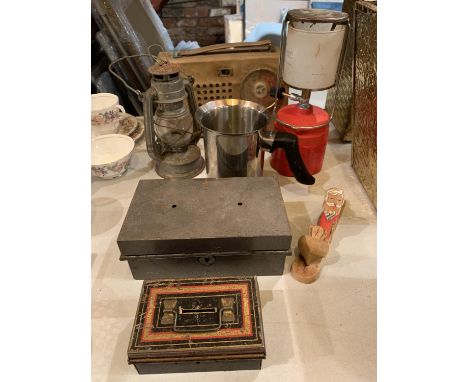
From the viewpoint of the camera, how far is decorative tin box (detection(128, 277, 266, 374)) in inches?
20.8

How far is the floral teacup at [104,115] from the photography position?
3.49 ft

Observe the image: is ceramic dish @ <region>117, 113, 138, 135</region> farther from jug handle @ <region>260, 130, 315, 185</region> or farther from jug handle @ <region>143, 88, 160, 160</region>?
jug handle @ <region>260, 130, 315, 185</region>

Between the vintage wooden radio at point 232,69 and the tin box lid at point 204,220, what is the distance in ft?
1.80

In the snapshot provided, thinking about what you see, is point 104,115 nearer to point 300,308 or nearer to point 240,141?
point 240,141

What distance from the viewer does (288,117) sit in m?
0.98

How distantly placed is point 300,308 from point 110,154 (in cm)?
72

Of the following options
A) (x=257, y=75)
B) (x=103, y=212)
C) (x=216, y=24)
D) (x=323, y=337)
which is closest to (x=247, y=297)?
(x=323, y=337)

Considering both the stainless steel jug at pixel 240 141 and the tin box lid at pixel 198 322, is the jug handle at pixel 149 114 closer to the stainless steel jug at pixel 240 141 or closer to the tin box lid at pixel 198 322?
the stainless steel jug at pixel 240 141

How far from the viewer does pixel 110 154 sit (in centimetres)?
106

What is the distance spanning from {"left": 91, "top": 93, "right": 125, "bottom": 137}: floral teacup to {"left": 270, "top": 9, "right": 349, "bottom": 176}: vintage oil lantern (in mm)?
517

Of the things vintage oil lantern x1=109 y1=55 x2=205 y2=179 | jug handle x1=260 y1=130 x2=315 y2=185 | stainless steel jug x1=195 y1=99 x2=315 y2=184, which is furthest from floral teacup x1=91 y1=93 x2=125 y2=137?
jug handle x1=260 y1=130 x2=315 y2=185

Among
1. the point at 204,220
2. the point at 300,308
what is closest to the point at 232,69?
the point at 204,220

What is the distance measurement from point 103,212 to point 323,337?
24.1 inches

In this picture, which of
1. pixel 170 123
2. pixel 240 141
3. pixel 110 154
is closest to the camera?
pixel 240 141
